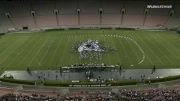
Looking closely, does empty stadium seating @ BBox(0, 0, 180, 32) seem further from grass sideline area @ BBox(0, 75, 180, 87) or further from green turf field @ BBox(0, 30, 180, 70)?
grass sideline area @ BBox(0, 75, 180, 87)

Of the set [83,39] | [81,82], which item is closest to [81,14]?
[83,39]

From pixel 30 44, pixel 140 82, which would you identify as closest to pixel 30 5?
pixel 30 44

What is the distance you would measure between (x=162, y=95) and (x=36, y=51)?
121 ft

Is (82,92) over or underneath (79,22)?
underneath

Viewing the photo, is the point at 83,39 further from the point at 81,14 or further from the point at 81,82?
the point at 81,82

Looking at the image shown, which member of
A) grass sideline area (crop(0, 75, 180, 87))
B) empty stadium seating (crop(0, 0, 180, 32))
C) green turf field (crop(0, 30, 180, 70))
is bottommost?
grass sideline area (crop(0, 75, 180, 87))

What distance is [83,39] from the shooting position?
77188 millimetres

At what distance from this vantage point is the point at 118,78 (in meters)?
51.4

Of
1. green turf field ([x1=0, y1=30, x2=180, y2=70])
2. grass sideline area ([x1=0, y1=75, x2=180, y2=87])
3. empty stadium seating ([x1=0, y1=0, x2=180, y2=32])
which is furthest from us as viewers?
empty stadium seating ([x1=0, y1=0, x2=180, y2=32])

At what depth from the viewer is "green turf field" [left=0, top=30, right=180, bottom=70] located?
59312mm

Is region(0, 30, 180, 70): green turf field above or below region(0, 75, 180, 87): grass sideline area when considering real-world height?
above

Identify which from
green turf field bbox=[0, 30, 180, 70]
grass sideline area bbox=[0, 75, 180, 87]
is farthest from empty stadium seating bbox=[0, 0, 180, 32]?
grass sideline area bbox=[0, 75, 180, 87]

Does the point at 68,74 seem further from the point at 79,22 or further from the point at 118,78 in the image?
the point at 79,22

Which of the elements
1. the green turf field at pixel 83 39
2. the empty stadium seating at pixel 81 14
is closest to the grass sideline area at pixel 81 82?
the green turf field at pixel 83 39
